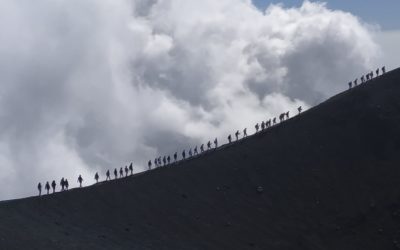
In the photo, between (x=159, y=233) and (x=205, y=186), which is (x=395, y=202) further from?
(x=159, y=233)

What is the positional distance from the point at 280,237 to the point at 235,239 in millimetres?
5949

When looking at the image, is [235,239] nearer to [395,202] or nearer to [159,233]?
[159,233]

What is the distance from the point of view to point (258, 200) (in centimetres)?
7388

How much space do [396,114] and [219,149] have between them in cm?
2948

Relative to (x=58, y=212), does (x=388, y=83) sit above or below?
above

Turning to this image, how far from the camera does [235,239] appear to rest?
6378 cm

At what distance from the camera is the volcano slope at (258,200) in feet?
192

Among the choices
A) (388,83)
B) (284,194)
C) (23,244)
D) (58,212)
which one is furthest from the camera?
(388,83)

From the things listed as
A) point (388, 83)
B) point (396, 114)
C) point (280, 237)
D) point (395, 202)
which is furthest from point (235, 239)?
point (388, 83)

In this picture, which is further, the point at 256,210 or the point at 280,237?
the point at 256,210

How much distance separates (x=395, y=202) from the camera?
72812mm

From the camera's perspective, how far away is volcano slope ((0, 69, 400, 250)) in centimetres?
5841

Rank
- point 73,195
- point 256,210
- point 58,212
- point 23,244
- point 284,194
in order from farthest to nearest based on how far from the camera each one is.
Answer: point 284,194
point 256,210
point 73,195
point 58,212
point 23,244

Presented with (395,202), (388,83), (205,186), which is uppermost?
(388,83)
